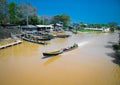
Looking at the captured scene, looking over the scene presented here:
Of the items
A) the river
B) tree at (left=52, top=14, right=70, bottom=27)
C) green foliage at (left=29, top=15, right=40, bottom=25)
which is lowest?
the river

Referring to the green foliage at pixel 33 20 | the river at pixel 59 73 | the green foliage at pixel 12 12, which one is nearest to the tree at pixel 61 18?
the green foliage at pixel 33 20

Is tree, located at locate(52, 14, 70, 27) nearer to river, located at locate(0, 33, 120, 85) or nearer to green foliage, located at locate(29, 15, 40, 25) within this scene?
green foliage, located at locate(29, 15, 40, 25)

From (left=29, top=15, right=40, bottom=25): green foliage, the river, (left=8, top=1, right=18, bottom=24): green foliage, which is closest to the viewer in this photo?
the river

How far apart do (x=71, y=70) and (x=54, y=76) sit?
1.80 meters

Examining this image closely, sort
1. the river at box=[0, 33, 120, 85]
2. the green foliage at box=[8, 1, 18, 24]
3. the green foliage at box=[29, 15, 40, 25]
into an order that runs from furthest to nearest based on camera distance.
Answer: the green foliage at box=[29, 15, 40, 25] → the green foliage at box=[8, 1, 18, 24] → the river at box=[0, 33, 120, 85]

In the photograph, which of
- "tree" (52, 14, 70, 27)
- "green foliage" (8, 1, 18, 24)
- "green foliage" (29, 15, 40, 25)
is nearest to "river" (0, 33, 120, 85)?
"green foliage" (8, 1, 18, 24)

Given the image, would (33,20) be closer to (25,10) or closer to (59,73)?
(25,10)

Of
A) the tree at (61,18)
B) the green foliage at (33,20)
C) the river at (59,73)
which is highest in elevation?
the tree at (61,18)

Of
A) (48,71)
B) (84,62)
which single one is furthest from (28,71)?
(84,62)

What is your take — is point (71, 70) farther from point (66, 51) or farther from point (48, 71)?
point (66, 51)

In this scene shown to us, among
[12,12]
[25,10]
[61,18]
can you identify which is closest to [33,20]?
[25,10]

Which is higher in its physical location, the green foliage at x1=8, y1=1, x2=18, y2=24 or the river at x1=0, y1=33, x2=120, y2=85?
the green foliage at x1=8, y1=1, x2=18, y2=24

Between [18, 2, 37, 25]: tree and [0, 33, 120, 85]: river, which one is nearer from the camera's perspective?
[0, 33, 120, 85]: river

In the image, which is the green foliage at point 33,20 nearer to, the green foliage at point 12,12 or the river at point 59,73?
the green foliage at point 12,12
